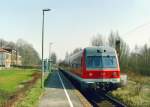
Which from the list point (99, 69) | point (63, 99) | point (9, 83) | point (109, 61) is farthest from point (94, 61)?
point (9, 83)

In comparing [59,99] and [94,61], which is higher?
[94,61]

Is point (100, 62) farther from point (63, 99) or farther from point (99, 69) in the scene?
point (63, 99)

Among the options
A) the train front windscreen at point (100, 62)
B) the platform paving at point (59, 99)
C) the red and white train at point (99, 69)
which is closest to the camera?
the platform paving at point (59, 99)

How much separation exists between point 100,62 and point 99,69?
0.57m

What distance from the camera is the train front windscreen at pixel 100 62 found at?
83.9ft

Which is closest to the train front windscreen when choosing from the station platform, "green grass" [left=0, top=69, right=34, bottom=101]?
the station platform

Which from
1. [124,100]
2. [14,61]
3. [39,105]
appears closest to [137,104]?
[124,100]

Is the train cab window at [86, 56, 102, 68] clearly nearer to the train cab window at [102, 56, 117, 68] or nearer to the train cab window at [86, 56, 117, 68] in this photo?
the train cab window at [86, 56, 117, 68]

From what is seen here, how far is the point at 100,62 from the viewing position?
84.2 ft

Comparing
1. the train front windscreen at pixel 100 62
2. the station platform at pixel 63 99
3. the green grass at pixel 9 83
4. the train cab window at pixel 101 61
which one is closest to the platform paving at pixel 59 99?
the station platform at pixel 63 99

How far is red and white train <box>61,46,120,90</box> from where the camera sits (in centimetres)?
2506

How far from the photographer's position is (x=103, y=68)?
25.4m

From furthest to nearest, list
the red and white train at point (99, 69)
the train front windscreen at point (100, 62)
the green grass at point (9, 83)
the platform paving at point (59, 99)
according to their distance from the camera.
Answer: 1. the green grass at point (9, 83)
2. the train front windscreen at point (100, 62)
3. the red and white train at point (99, 69)
4. the platform paving at point (59, 99)

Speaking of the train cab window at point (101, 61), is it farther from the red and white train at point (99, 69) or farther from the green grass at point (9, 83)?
the green grass at point (9, 83)
